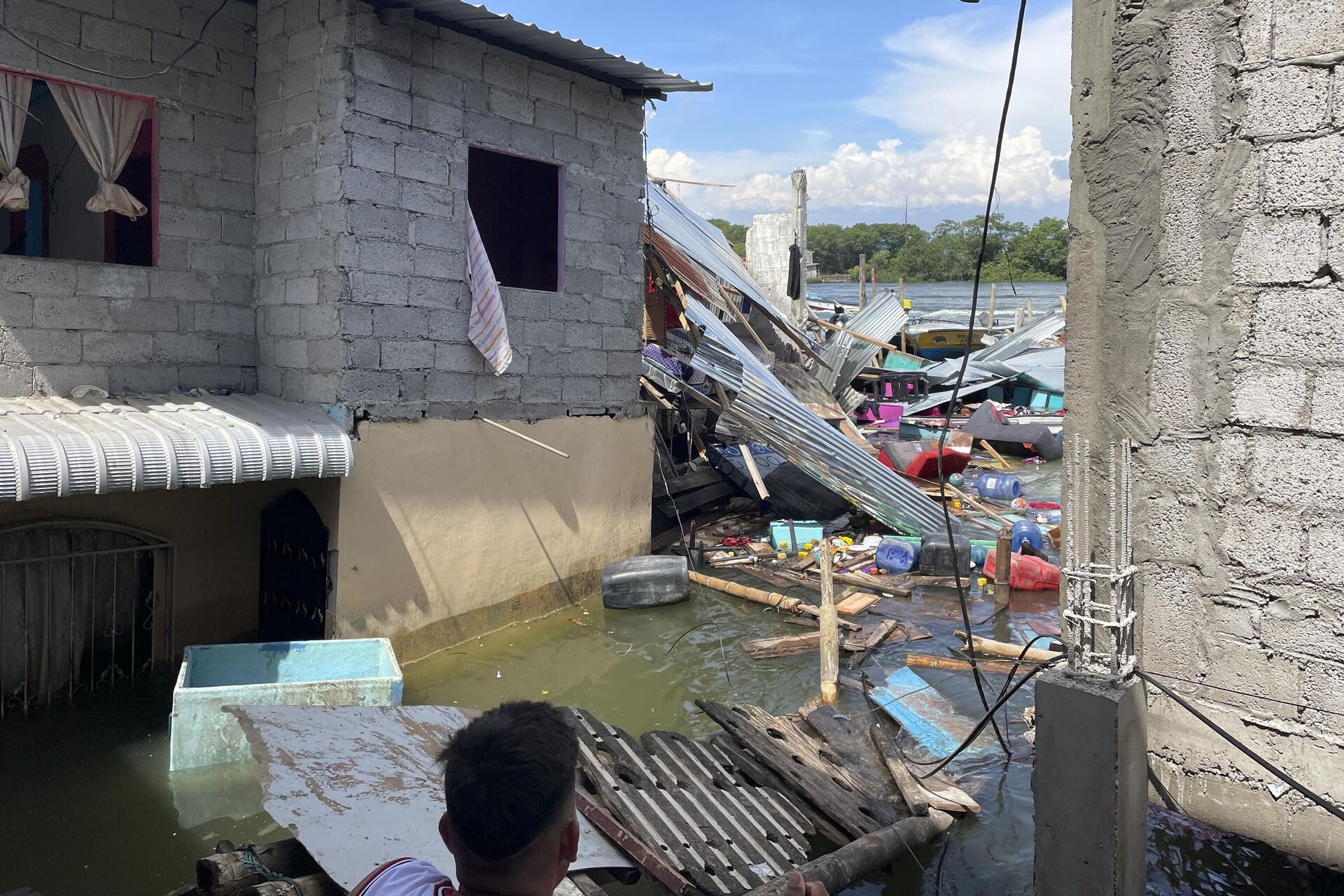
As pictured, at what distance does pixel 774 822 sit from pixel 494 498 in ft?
14.6

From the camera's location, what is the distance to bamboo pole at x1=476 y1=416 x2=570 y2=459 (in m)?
8.01

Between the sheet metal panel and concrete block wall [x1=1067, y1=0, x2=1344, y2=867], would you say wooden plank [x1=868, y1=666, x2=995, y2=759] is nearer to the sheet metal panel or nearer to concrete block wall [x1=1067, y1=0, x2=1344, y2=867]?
concrete block wall [x1=1067, y1=0, x2=1344, y2=867]

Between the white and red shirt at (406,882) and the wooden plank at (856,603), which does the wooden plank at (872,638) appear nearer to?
the wooden plank at (856,603)

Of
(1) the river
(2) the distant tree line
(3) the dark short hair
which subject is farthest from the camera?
(2) the distant tree line

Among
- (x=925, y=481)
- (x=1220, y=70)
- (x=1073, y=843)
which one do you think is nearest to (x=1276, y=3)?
(x=1220, y=70)

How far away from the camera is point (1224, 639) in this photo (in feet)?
11.6

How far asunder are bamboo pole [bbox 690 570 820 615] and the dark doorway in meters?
4.05

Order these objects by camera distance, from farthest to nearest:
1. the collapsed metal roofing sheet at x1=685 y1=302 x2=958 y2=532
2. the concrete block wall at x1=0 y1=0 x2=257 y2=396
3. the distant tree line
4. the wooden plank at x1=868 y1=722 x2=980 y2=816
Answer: the distant tree line → the collapsed metal roofing sheet at x1=685 y1=302 x2=958 y2=532 → the concrete block wall at x1=0 y1=0 x2=257 y2=396 → the wooden plank at x1=868 y1=722 x2=980 y2=816

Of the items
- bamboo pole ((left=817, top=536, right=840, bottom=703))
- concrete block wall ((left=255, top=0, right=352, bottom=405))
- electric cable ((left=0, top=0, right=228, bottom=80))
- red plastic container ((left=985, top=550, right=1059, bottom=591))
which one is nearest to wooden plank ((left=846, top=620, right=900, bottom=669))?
bamboo pole ((left=817, top=536, right=840, bottom=703))

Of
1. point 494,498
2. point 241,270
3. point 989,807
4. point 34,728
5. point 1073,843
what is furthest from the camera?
point 494,498

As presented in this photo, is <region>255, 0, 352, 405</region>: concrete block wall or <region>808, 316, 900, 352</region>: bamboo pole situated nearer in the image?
<region>255, 0, 352, 405</region>: concrete block wall

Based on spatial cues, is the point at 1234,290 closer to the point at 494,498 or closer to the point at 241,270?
the point at 494,498

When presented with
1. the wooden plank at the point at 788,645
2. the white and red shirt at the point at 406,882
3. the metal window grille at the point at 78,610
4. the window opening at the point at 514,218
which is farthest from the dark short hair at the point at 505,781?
the window opening at the point at 514,218

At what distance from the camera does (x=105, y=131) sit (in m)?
6.58
